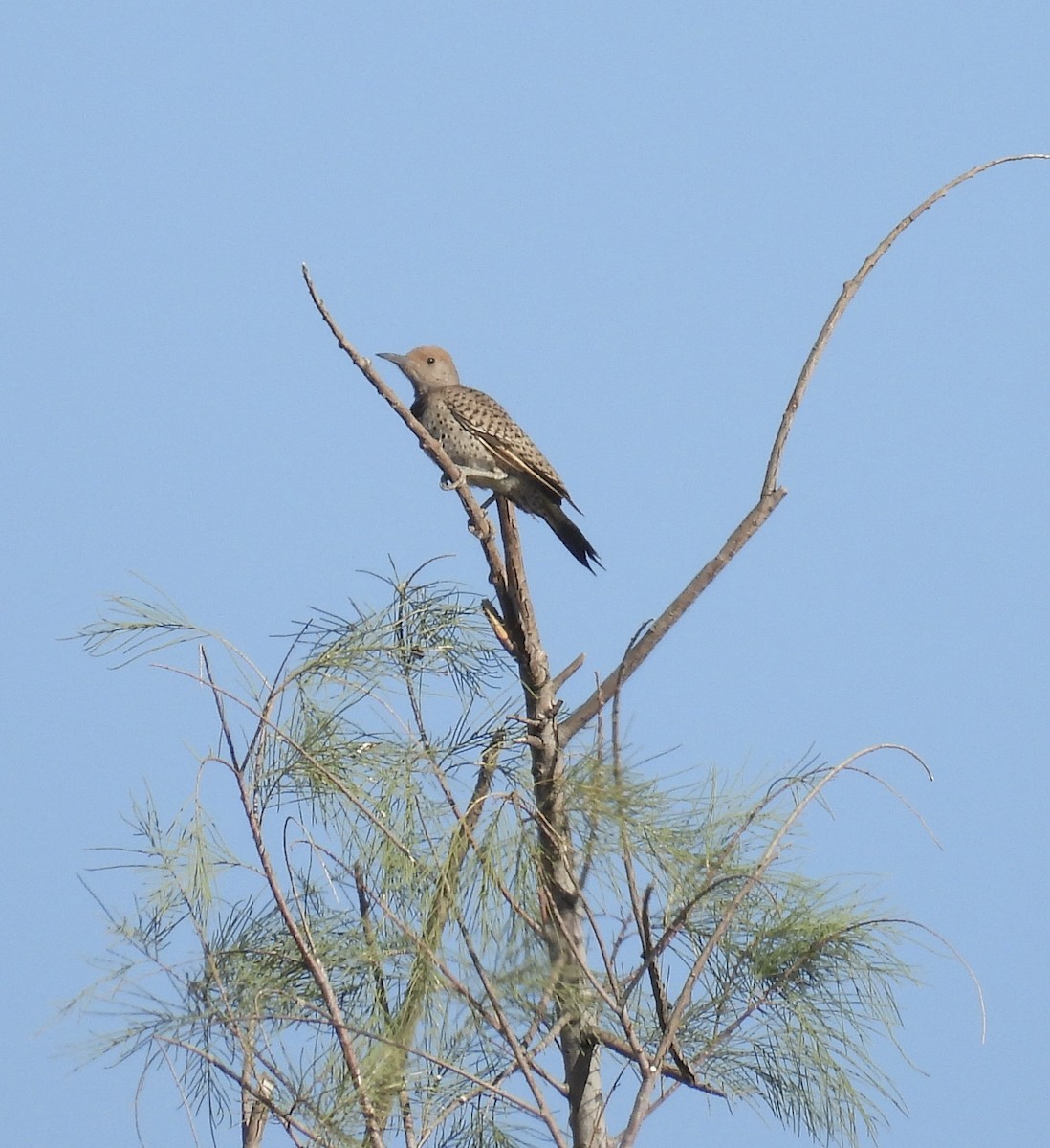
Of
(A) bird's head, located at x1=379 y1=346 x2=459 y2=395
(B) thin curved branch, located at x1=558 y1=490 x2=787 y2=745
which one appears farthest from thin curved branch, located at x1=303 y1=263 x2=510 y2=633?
(A) bird's head, located at x1=379 y1=346 x2=459 y2=395

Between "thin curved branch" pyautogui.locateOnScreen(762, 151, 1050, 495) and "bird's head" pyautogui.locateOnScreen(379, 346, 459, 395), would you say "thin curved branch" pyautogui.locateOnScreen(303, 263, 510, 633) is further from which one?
"bird's head" pyautogui.locateOnScreen(379, 346, 459, 395)

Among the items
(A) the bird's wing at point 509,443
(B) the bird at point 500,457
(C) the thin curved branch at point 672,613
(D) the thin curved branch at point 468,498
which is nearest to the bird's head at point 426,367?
(B) the bird at point 500,457

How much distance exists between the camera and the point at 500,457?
390 cm

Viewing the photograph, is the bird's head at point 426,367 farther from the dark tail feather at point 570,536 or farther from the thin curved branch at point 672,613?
the thin curved branch at point 672,613

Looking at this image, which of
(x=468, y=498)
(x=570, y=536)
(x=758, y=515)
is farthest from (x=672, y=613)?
(x=570, y=536)

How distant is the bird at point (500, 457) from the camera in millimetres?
3865

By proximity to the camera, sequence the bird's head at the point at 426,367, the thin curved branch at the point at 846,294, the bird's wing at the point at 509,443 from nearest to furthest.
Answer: the thin curved branch at the point at 846,294, the bird's wing at the point at 509,443, the bird's head at the point at 426,367

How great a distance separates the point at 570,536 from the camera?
3873mm

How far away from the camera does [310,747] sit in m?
2.47

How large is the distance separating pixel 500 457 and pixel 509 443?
1.8 inches

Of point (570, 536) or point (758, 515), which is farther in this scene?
point (570, 536)

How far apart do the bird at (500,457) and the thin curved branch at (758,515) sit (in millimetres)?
1250

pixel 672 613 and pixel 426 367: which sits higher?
pixel 426 367

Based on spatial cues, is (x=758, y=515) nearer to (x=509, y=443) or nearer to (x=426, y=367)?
(x=509, y=443)
